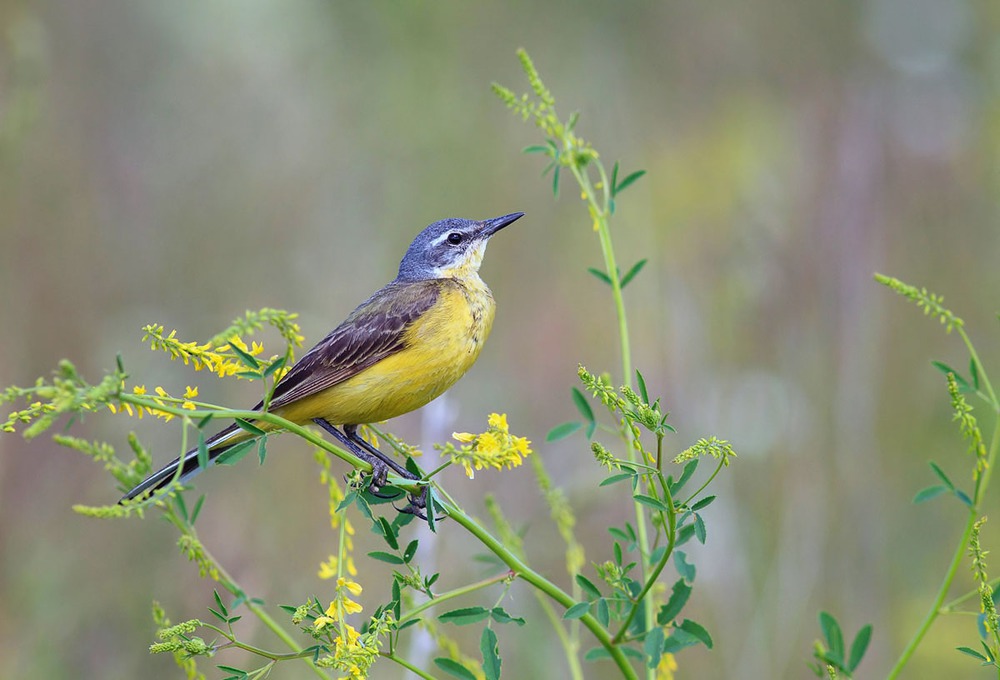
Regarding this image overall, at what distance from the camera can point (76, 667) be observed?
3963 mm

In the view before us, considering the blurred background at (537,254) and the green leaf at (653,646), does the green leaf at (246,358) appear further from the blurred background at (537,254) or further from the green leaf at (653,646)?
the blurred background at (537,254)

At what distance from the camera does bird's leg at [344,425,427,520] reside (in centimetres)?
264

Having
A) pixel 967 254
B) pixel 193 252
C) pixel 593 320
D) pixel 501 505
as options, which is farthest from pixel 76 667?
pixel 967 254

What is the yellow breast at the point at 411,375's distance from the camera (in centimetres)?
357

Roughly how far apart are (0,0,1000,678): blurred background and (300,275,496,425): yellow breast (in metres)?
0.31

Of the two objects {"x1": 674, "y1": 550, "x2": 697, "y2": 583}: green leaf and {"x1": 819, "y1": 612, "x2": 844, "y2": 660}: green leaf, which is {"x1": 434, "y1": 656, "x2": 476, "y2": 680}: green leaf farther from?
{"x1": 819, "y1": 612, "x2": 844, "y2": 660}: green leaf

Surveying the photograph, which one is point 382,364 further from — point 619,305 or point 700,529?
point 700,529

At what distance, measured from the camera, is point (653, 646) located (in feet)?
7.16

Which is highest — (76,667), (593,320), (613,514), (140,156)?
(140,156)

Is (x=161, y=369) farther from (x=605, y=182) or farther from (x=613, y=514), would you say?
(x=605, y=182)

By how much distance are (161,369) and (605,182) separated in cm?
318

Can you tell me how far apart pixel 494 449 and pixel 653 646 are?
1.77ft

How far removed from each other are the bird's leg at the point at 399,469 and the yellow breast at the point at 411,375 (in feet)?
0.35

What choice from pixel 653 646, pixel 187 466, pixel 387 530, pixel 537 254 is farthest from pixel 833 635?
pixel 537 254
